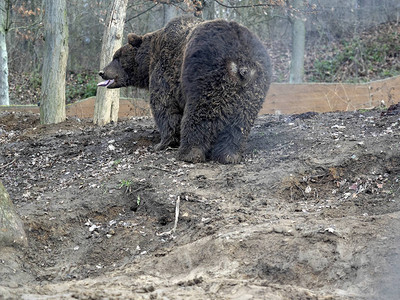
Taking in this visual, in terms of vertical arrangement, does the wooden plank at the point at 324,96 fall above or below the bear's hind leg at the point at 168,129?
above

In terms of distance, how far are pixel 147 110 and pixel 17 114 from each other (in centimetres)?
324

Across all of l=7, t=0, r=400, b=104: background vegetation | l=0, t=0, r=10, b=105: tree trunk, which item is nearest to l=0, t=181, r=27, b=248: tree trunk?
l=0, t=0, r=10, b=105: tree trunk

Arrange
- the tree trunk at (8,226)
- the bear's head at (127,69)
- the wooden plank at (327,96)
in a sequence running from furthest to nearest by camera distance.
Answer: the wooden plank at (327,96)
the bear's head at (127,69)
the tree trunk at (8,226)

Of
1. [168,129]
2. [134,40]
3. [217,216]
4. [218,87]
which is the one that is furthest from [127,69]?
[217,216]

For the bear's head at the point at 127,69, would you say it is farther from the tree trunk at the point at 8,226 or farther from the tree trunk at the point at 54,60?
the tree trunk at the point at 8,226

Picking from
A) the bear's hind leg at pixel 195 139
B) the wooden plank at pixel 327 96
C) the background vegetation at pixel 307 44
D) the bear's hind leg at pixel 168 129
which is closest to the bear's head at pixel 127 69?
the bear's hind leg at pixel 168 129

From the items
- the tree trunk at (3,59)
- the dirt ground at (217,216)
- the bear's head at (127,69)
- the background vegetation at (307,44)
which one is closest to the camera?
the dirt ground at (217,216)

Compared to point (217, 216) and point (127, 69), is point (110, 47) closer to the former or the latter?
point (127, 69)

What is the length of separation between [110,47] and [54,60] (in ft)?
3.90

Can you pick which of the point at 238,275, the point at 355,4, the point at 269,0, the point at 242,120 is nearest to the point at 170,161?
the point at 242,120

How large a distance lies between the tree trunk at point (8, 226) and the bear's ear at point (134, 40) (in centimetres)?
479

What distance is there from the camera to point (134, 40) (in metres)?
9.31

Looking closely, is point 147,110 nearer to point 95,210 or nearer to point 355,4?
point 95,210

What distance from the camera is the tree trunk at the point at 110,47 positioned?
10.5 metres
